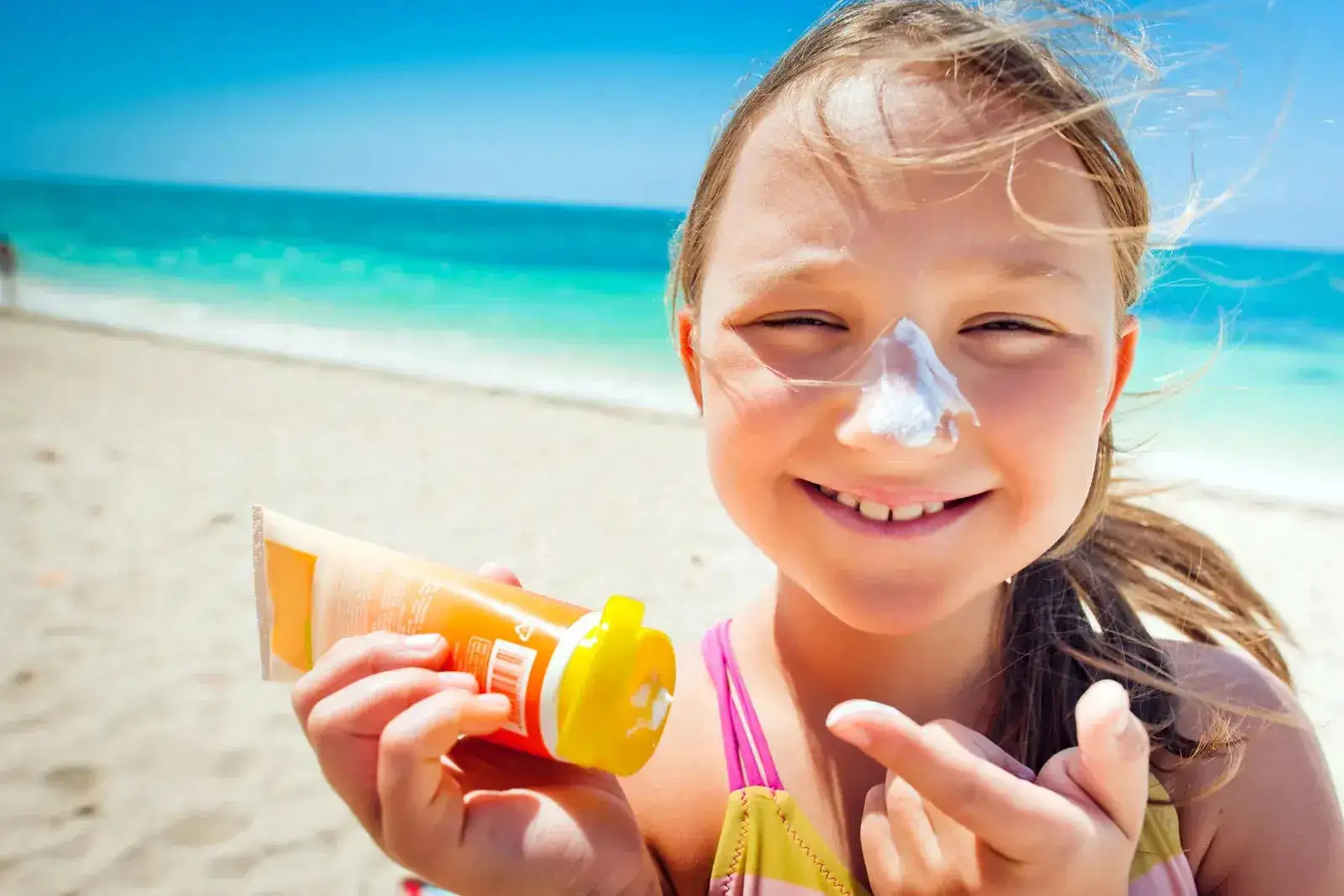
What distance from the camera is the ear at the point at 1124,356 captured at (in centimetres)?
139

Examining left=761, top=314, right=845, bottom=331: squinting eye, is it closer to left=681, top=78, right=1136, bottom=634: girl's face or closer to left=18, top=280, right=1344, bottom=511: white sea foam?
left=681, top=78, right=1136, bottom=634: girl's face

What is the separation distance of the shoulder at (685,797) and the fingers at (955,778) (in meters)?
0.59

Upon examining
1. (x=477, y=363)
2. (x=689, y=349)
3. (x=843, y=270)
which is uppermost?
(x=843, y=270)

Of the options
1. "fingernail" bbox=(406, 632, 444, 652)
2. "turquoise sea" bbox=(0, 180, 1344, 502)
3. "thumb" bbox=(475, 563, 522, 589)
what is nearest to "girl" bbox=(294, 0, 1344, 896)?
"fingernail" bbox=(406, 632, 444, 652)

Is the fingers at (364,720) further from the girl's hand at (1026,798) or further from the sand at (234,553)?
the sand at (234,553)

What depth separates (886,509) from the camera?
117cm

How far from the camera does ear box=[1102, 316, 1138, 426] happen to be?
1.39 meters

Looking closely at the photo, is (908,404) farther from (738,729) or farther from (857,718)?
(738,729)

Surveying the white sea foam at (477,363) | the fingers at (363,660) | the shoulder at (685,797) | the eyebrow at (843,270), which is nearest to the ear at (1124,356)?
the eyebrow at (843,270)

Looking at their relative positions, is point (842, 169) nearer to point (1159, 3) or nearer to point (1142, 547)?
point (1159, 3)

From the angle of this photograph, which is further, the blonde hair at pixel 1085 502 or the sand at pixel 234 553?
the sand at pixel 234 553

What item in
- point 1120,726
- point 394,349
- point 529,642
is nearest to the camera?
point 1120,726

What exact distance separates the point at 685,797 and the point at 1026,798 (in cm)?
66

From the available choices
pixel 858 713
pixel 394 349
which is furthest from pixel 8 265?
pixel 858 713
